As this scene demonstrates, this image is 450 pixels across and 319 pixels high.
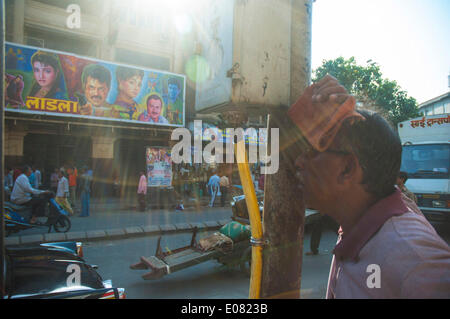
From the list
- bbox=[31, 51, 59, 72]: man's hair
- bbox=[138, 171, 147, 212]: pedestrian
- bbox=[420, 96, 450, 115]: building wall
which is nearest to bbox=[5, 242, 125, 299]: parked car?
bbox=[138, 171, 147, 212]: pedestrian

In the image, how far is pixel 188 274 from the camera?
18.0 feet

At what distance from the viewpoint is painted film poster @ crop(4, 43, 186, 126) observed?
1206 cm

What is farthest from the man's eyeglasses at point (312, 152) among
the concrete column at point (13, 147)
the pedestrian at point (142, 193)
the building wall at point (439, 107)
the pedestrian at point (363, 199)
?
the building wall at point (439, 107)

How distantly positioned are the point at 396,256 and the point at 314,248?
642 cm

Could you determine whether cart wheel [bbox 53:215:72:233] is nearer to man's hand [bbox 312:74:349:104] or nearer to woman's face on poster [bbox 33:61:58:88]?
woman's face on poster [bbox 33:61:58:88]

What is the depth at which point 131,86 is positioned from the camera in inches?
568

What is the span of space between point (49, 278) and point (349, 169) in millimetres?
2712

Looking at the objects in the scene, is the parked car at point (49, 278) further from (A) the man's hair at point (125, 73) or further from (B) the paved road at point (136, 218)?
(A) the man's hair at point (125, 73)

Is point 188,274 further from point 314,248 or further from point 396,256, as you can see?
point 396,256

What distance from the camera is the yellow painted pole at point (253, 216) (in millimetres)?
1430

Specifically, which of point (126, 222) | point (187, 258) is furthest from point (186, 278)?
point (126, 222)

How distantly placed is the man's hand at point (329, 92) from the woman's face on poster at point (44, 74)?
1392cm

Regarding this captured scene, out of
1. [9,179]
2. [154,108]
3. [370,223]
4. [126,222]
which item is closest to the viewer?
[370,223]

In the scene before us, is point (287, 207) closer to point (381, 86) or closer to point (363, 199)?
point (363, 199)
